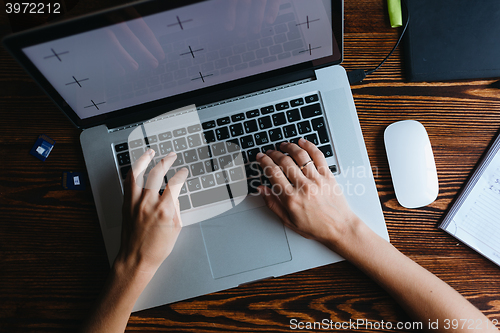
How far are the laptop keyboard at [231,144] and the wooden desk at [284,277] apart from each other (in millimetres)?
151

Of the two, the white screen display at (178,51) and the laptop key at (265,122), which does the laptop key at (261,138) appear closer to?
the laptop key at (265,122)

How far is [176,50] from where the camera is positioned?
21.3 inches

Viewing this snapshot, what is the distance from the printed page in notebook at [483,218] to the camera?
67 cm

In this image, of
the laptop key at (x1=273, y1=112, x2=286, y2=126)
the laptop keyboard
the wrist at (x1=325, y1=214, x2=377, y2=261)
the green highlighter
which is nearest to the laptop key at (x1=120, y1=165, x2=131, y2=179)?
the laptop keyboard

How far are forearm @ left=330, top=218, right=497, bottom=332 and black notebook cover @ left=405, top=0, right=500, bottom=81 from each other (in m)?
0.41

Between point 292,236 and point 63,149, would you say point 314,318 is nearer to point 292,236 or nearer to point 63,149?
point 292,236

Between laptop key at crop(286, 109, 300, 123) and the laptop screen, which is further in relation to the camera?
laptop key at crop(286, 109, 300, 123)

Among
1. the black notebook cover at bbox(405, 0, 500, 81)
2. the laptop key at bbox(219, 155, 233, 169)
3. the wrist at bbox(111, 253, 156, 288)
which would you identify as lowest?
the wrist at bbox(111, 253, 156, 288)

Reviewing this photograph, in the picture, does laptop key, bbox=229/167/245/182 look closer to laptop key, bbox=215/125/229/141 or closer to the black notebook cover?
laptop key, bbox=215/125/229/141

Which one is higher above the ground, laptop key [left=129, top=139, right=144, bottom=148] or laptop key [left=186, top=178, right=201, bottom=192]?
laptop key [left=129, top=139, right=144, bottom=148]

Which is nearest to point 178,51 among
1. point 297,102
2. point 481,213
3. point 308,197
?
point 297,102

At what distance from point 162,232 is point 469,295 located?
2.31 feet

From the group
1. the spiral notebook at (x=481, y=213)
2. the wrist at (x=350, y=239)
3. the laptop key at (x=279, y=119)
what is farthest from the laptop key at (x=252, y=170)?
the spiral notebook at (x=481, y=213)

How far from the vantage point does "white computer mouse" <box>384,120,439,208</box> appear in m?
0.66
